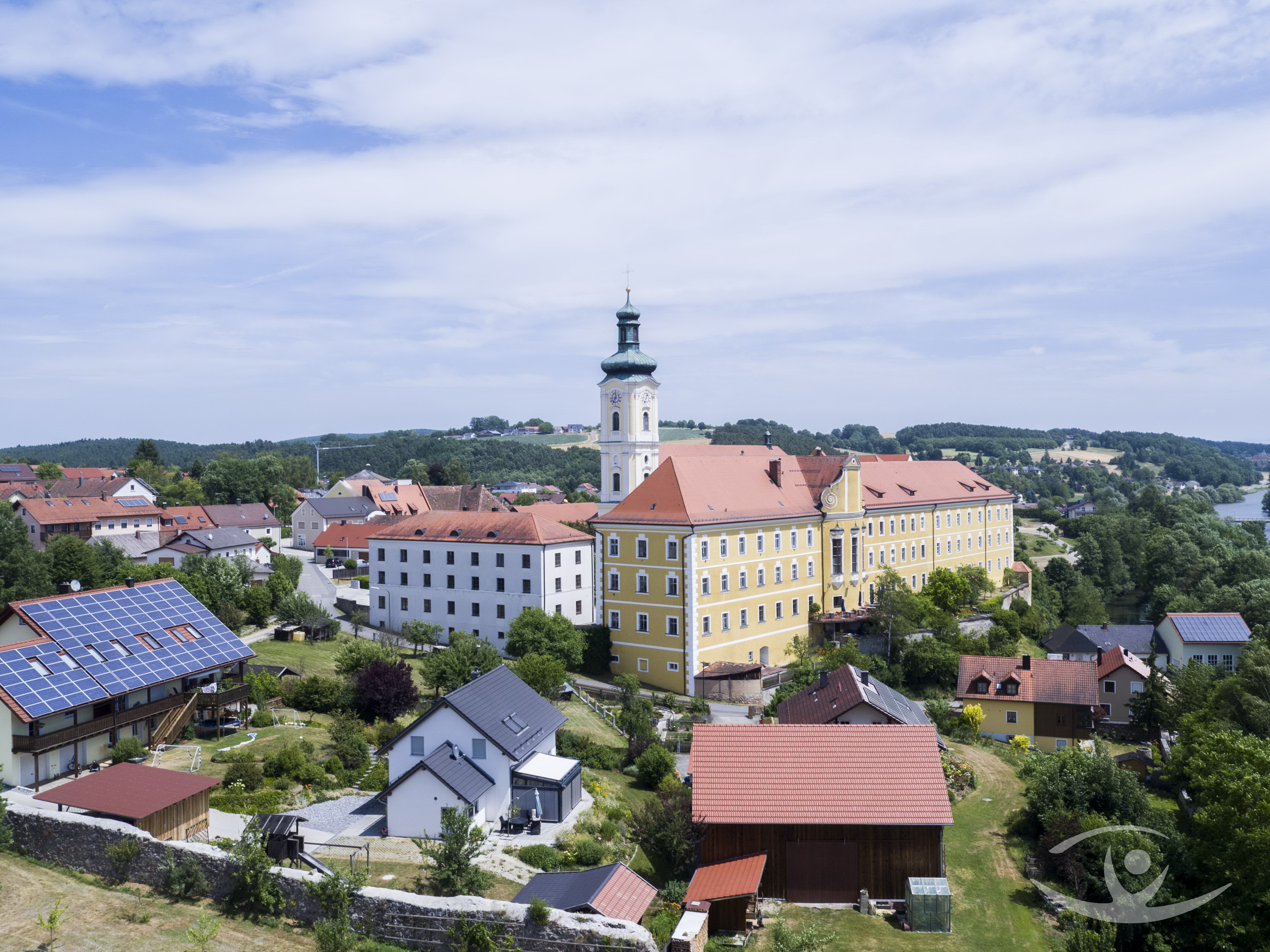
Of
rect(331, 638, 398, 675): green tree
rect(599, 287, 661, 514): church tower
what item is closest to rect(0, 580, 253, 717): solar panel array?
rect(331, 638, 398, 675): green tree

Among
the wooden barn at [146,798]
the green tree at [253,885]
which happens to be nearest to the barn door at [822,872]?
the green tree at [253,885]

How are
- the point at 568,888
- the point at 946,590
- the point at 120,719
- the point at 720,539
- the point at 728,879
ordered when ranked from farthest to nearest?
the point at 946,590
the point at 720,539
the point at 120,719
the point at 728,879
the point at 568,888

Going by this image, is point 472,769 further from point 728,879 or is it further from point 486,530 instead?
point 486,530

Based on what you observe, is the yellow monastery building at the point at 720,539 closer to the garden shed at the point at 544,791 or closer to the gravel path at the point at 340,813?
the garden shed at the point at 544,791

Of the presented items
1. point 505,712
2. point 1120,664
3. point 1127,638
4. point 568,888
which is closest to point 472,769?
point 505,712

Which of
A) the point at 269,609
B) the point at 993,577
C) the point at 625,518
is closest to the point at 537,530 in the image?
the point at 625,518

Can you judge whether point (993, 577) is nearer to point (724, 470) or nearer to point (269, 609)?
point (724, 470)
